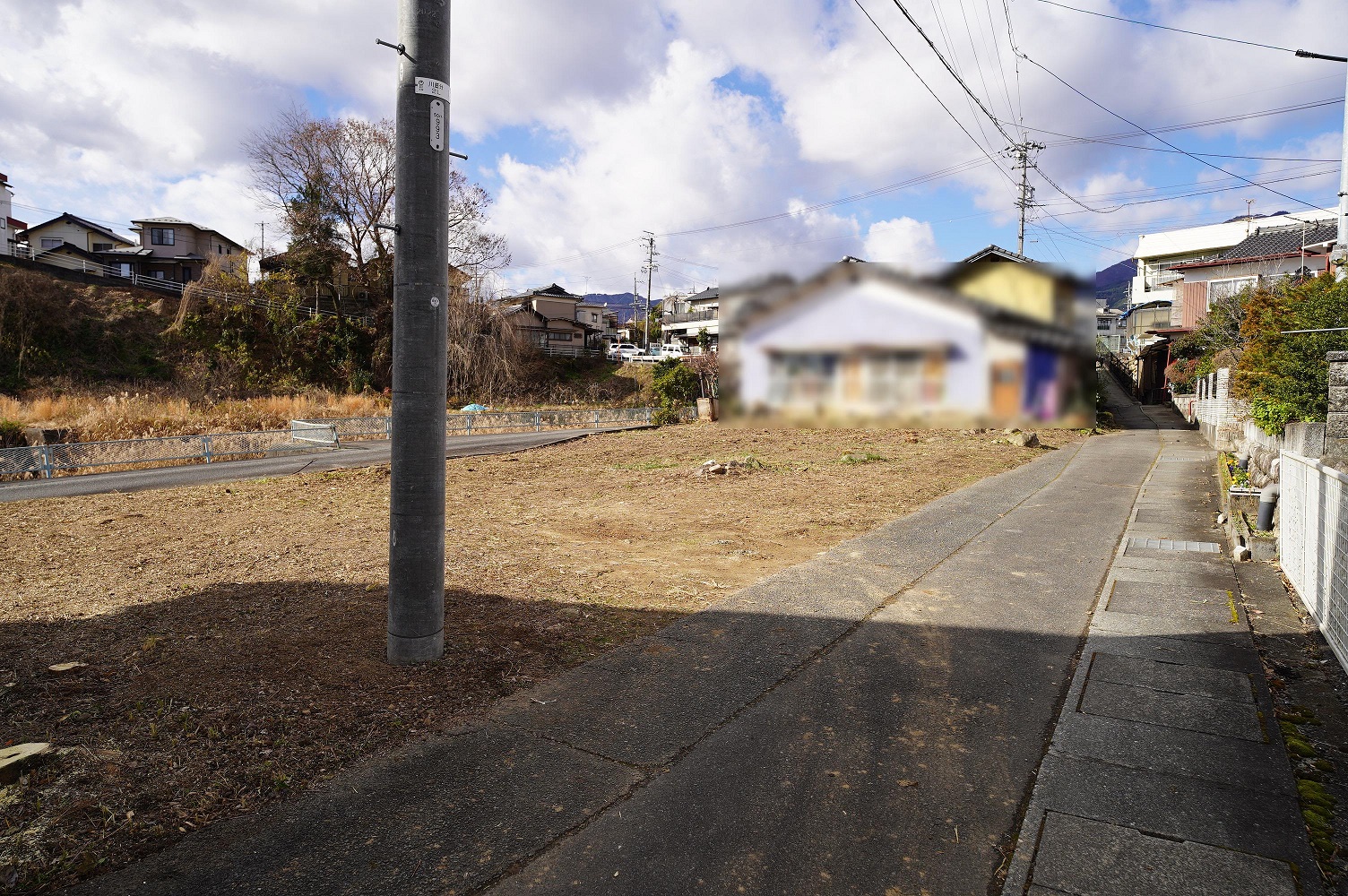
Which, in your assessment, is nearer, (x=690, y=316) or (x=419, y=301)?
(x=419, y=301)

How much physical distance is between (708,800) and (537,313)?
5950 cm

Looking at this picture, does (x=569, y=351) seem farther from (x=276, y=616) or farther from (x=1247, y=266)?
(x=276, y=616)

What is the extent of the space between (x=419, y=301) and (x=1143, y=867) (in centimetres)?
435

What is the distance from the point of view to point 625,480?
15.2 metres

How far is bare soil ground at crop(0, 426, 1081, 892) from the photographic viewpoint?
3.26 meters

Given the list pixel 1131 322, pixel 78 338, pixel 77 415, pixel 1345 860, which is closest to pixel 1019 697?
pixel 1345 860

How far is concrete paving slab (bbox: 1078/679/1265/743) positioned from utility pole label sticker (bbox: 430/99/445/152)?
4912mm

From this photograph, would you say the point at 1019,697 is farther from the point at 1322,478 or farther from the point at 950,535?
the point at 950,535

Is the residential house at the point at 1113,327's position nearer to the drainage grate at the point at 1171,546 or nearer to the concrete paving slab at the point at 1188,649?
the drainage grate at the point at 1171,546

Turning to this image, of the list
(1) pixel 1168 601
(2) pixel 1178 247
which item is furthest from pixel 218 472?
(2) pixel 1178 247

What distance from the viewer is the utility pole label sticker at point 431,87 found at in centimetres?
434

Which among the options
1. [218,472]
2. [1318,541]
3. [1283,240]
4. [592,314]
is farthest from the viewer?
[592,314]

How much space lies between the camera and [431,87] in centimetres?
436

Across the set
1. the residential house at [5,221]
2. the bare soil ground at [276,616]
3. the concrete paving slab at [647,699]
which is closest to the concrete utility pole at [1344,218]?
the bare soil ground at [276,616]
